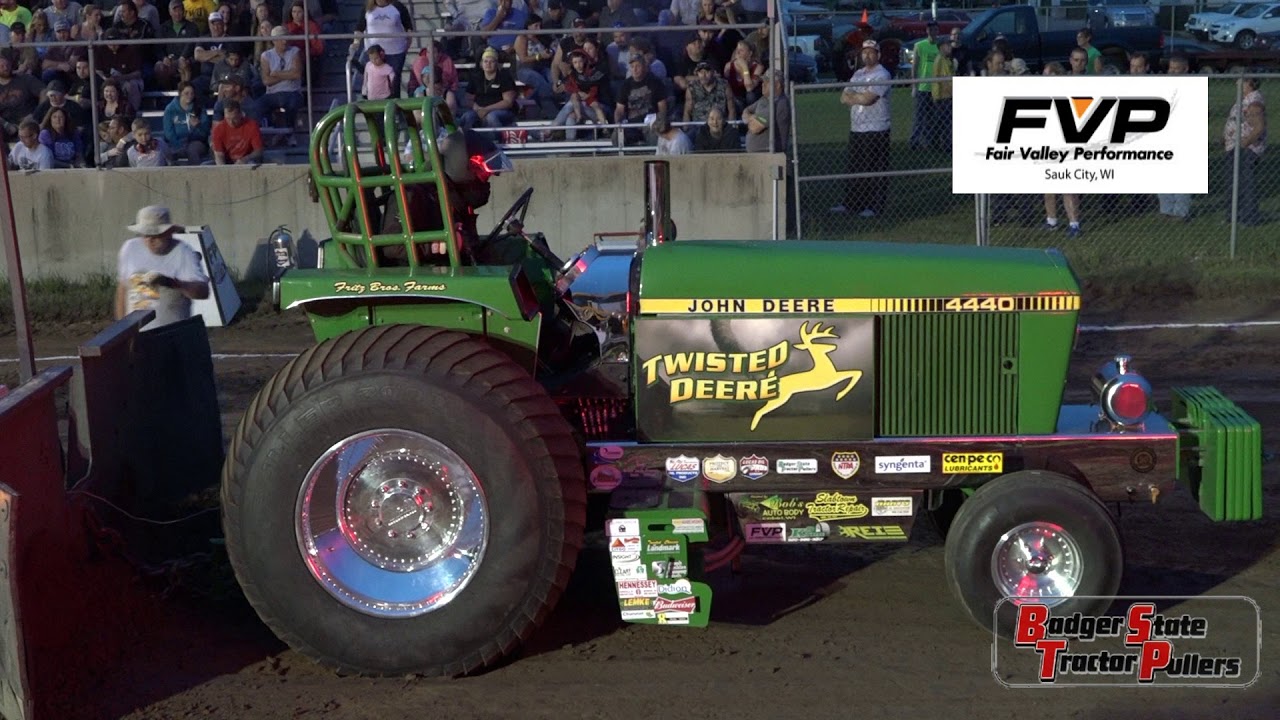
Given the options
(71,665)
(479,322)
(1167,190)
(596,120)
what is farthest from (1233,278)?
(71,665)

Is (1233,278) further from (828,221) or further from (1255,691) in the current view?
(1255,691)

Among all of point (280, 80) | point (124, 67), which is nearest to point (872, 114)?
point (280, 80)

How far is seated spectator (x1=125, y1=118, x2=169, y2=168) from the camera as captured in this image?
14401 mm

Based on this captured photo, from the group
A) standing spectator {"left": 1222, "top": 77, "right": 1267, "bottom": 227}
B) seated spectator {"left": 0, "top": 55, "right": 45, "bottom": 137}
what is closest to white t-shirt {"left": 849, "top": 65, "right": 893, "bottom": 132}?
standing spectator {"left": 1222, "top": 77, "right": 1267, "bottom": 227}

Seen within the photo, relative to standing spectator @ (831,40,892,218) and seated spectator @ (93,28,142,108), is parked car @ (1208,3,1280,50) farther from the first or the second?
seated spectator @ (93,28,142,108)

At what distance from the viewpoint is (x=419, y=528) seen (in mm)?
5184

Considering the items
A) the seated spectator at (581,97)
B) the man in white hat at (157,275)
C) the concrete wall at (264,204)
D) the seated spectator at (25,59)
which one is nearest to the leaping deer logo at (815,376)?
the man in white hat at (157,275)

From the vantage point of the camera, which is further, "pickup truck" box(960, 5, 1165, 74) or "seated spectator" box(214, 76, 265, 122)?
"pickup truck" box(960, 5, 1165, 74)

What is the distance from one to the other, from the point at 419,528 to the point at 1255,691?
118 inches

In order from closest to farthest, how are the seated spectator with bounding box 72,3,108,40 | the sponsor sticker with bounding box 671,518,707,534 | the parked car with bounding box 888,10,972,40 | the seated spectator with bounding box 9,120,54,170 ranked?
1. the sponsor sticker with bounding box 671,518,707,534
2. the seated spectator with bounding box 9,120,54,170
3. the seated spectator with bounding box 72,3,108,40
4. the parked car with bounding box 888,10,972,40

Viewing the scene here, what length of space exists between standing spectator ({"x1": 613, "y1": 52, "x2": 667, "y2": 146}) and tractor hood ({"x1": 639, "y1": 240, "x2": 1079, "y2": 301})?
9.27 m

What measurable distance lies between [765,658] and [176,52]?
12.7 meters

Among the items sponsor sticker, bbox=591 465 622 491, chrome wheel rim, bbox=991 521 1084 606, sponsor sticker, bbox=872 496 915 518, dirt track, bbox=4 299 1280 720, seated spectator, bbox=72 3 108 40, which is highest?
seated spectator, bbox=72 3 108 40

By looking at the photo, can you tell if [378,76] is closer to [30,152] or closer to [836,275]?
[30,152]
